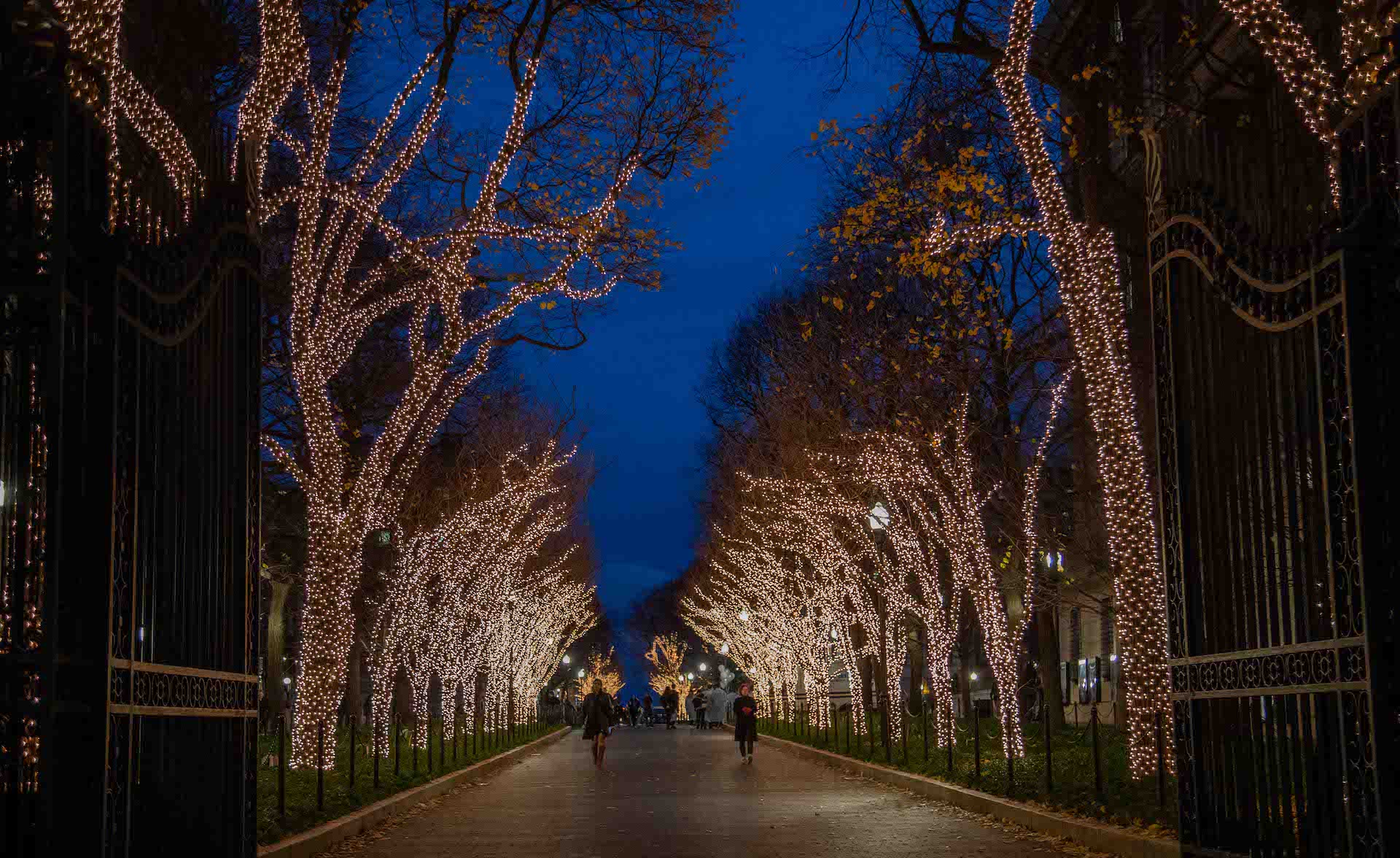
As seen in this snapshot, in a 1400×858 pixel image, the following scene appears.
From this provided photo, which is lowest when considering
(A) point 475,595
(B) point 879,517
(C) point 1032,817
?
(C) point 1032,817

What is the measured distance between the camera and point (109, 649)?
6.76 meters

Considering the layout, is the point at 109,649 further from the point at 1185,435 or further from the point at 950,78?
the point at 950,78

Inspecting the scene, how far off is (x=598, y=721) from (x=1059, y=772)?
15240mm

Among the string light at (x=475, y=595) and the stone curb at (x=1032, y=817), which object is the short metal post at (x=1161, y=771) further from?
the string light at (x=475, y=595)

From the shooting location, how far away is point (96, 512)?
683cm

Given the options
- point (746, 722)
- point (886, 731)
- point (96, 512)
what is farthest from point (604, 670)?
point (96, 512)

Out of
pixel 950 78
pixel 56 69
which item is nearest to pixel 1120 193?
pixel 950 78

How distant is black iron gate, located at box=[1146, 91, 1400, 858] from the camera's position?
7031mm

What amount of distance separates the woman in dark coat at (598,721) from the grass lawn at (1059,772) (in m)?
4.99

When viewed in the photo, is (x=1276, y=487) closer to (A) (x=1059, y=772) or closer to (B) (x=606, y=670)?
(A) (x=1059, y=772)

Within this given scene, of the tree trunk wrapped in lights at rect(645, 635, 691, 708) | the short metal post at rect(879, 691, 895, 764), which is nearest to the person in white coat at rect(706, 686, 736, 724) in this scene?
the tree trunk wrapped in lights at rect(645, 635, 691, 708)

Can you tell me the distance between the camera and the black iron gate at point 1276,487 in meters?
7.03

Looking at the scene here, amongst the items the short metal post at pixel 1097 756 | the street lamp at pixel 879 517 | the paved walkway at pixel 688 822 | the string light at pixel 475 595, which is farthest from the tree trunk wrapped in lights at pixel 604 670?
the short metal post at pixel 1097 756

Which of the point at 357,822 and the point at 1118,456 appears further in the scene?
the point at 1118,456
